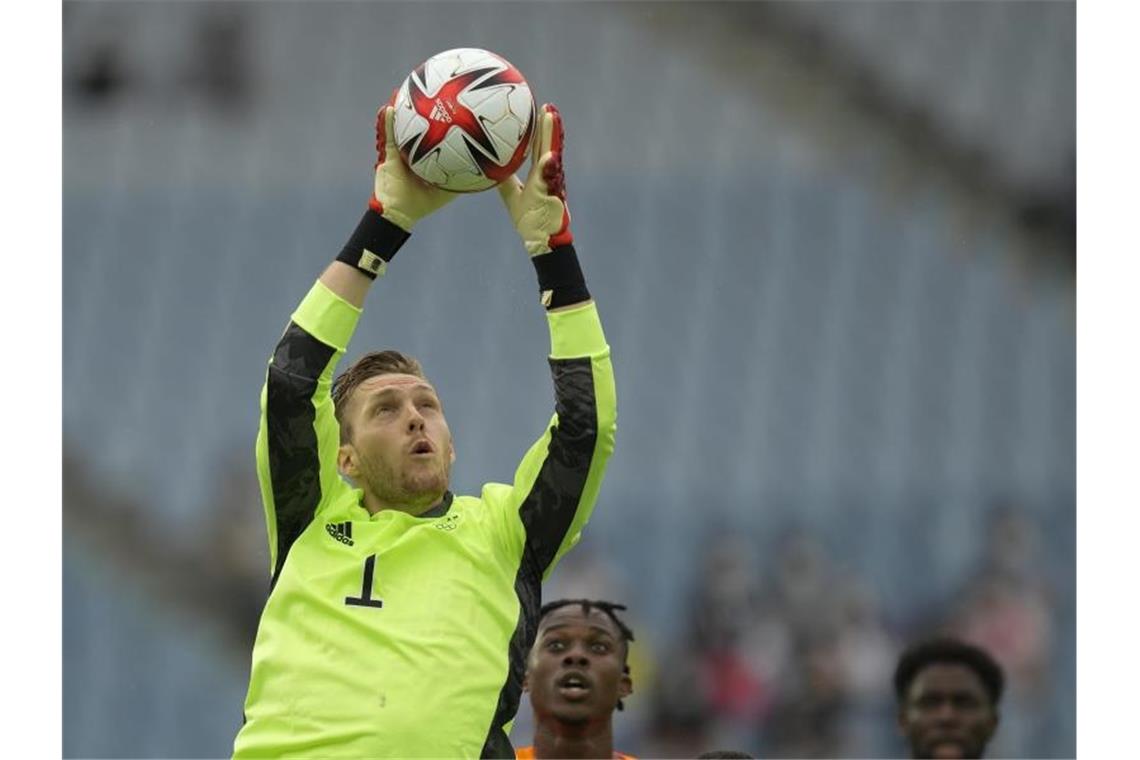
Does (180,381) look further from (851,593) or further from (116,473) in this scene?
(851,593)

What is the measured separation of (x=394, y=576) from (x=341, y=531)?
0.19 m

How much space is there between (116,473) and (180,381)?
26.7 inches

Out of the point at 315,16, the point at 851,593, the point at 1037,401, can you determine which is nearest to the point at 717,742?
the point at 851,593

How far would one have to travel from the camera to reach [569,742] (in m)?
5.34

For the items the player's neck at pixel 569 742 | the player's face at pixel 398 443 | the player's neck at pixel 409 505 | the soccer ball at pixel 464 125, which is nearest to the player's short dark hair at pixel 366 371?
the player's face at pixel 398 443

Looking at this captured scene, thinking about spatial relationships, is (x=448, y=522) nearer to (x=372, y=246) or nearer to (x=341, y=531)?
(x=341, y=531)

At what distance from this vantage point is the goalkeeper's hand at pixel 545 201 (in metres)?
3.90

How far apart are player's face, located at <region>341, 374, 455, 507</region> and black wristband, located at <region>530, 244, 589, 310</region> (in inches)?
14.4

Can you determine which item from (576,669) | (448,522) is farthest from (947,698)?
(448,522)

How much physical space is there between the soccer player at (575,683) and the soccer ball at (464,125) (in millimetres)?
1822

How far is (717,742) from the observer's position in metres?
9.34

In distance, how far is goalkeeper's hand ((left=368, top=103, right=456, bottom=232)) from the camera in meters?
3.94

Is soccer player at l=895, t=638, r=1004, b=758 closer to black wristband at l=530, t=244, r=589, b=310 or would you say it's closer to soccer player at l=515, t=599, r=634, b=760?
soccer player at l=515, t=599, r=634, b=760

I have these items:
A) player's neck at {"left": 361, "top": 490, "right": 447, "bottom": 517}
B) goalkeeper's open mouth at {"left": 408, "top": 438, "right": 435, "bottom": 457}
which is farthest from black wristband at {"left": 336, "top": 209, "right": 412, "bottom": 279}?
player's neck at {"left": 361, "top": 490, "right": 447, "bottom": 517}
